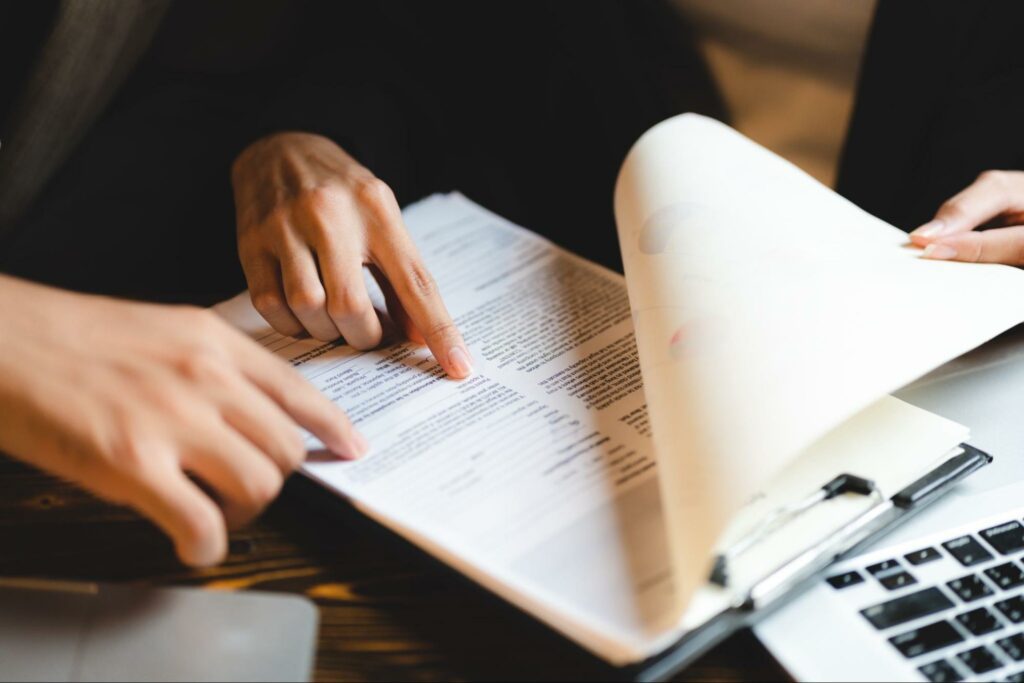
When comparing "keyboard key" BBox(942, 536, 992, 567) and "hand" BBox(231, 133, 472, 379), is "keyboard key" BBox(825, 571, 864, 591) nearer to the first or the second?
"keyboard key" BBox(942, 536, 992, 567)

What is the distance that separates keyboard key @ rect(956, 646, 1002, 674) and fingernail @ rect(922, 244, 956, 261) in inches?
9.2

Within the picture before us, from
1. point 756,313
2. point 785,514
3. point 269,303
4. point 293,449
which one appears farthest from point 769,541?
point 269,303

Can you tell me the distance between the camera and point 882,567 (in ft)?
1.35

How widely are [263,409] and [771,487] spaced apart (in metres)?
0.24

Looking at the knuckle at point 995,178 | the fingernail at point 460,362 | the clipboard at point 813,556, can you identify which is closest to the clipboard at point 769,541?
the clipboard at point 813,556

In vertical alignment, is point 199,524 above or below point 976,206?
below

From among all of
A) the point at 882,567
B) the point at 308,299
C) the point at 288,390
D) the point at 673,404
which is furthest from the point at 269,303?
the point at 882,567

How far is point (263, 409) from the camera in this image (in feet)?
1.36

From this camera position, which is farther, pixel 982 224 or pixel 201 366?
pixel 982 224

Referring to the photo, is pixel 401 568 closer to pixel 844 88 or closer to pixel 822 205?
pixel 822 205

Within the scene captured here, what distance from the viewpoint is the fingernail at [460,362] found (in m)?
0.52

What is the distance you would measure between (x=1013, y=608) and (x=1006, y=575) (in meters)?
0.02

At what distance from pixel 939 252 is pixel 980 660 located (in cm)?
24

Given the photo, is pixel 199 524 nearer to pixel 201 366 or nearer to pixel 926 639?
pixel 201 366
